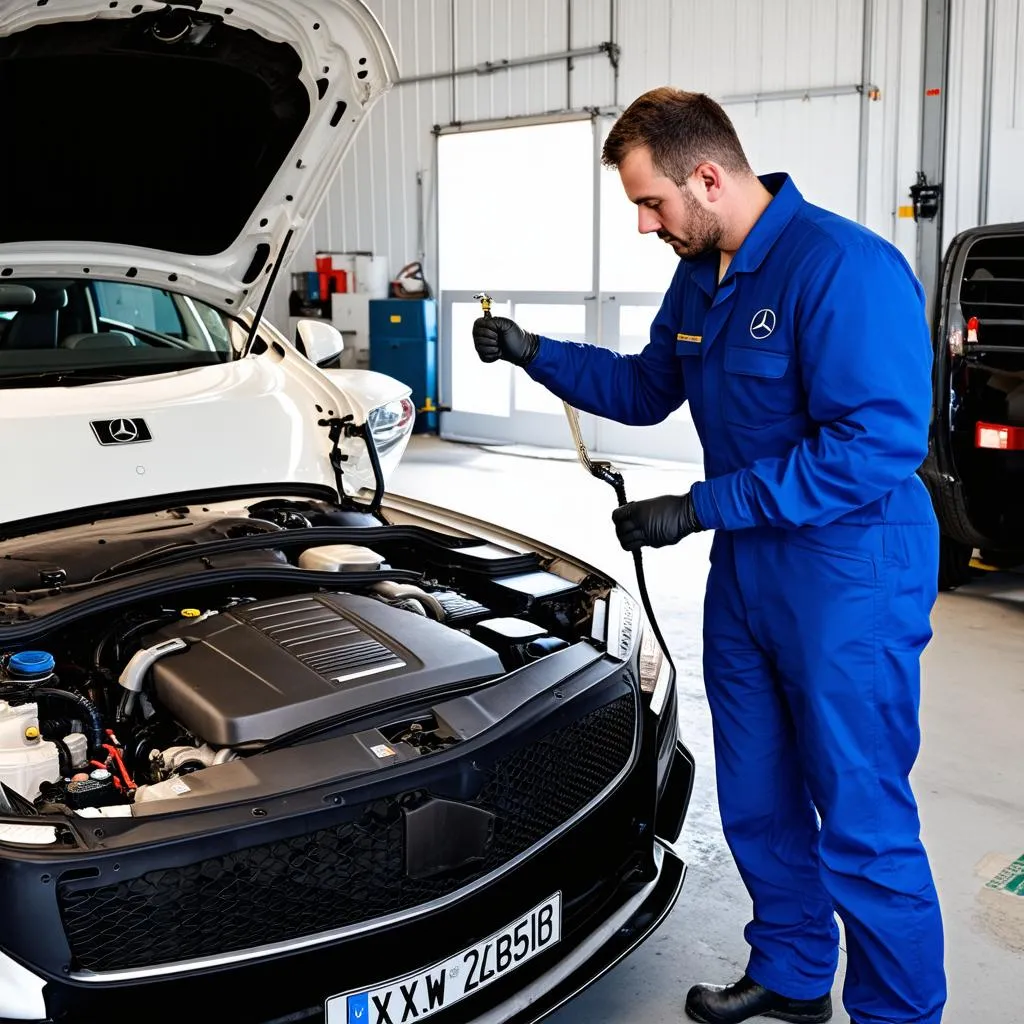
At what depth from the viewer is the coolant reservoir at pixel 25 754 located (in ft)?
Answer: 5.59

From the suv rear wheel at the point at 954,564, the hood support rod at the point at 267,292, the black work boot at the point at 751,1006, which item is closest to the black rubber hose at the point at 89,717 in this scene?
the black work boot at the point at 751,1006

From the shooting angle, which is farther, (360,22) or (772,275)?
(360,22)

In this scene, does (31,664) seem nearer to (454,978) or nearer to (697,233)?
(454,978)

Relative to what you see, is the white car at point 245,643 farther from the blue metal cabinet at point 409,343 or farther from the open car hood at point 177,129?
the blue metal cabinet at point 409,343

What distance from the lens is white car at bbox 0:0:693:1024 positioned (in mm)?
1531

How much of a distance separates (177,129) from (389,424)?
1.16 metres

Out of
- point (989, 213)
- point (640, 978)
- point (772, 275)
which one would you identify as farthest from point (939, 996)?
point (989, 213)

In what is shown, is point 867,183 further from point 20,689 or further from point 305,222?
point 20,689

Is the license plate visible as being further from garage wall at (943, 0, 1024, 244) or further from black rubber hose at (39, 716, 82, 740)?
garage wall at (943, 0, 1024, 244)

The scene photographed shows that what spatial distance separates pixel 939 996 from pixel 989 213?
Answer: 220 inches

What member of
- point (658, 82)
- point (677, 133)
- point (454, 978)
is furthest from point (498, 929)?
point (658, 82)

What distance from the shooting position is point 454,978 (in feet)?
5.61

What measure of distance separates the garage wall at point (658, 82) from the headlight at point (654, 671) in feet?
18.2

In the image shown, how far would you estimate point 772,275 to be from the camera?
195cm
